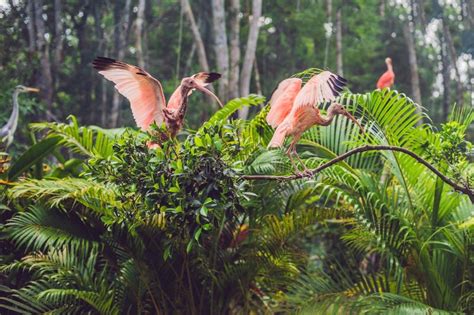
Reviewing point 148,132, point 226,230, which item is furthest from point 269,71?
point 148,132

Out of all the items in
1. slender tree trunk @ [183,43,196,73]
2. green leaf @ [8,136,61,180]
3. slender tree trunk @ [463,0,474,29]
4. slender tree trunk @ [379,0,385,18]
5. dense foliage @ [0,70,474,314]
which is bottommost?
dense foliage @ [0,70,474,314]

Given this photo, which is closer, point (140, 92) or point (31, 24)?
point (140, 92)

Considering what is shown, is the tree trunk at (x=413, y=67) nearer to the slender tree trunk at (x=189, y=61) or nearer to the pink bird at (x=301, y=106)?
the slender tree trunk at (x=189, y=61)

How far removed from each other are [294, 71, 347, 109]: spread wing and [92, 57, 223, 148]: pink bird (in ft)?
2.48

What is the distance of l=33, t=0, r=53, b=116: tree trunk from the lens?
1082 centimetres

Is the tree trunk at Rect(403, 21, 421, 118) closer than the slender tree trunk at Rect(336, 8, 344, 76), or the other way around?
the tree trunk at Rect(403, 21, 421, 118)

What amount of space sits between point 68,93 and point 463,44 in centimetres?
937

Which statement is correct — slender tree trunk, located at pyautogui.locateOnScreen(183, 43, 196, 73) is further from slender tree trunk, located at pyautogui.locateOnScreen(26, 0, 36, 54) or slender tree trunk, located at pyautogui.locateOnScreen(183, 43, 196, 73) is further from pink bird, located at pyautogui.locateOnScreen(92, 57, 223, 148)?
pink bird, located at pyautogui.locateOnScreen(92, 57, 223, 148)

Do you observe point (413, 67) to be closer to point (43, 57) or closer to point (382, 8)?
point (382, 8)

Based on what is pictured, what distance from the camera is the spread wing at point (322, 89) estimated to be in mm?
2939

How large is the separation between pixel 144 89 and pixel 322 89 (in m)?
1.29

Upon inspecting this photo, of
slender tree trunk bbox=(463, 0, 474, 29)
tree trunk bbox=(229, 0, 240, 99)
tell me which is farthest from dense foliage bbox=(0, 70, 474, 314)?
slender tree trunk bbox=(463, 0, 474, 29)

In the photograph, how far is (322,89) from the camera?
2.95m

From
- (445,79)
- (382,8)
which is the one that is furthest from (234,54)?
(382,8)
